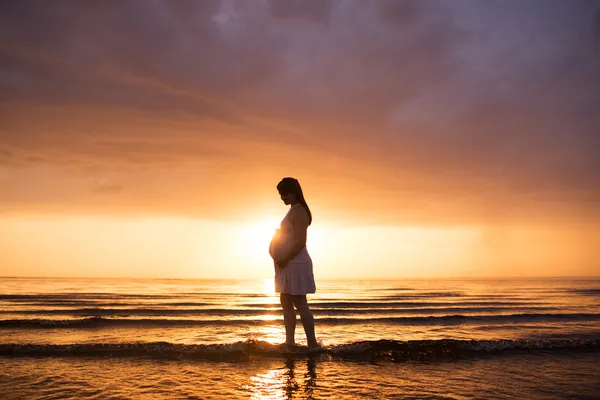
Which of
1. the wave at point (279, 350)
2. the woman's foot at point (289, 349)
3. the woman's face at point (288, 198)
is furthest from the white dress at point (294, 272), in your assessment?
the wave at point (279, 350)

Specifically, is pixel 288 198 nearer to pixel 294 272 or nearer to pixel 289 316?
pixel 294 272

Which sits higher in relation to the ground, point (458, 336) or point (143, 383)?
point (143, 383)

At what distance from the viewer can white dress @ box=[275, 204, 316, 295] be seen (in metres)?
6.79

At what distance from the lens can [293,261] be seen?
6871 mm

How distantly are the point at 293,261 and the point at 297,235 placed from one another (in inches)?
18.5

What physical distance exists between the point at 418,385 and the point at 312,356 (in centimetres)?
213

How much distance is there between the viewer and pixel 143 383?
497 cm

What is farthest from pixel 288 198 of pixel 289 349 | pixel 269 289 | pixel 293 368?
pixel 269 289

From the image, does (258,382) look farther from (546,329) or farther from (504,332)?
(546,329)

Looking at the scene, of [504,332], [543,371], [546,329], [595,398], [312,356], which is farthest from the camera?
[546,329]

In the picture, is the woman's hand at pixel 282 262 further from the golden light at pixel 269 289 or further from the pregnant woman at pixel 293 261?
the golden light at pixel 269 289

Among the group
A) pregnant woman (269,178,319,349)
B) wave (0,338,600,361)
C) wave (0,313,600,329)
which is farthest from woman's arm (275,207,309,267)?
wave (0,313,600,329)

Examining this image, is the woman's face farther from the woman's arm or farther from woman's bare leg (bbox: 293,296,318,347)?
woman's bare leg (bbox: 293,296,318,347)

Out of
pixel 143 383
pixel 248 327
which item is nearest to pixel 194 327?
pixel 248 327
